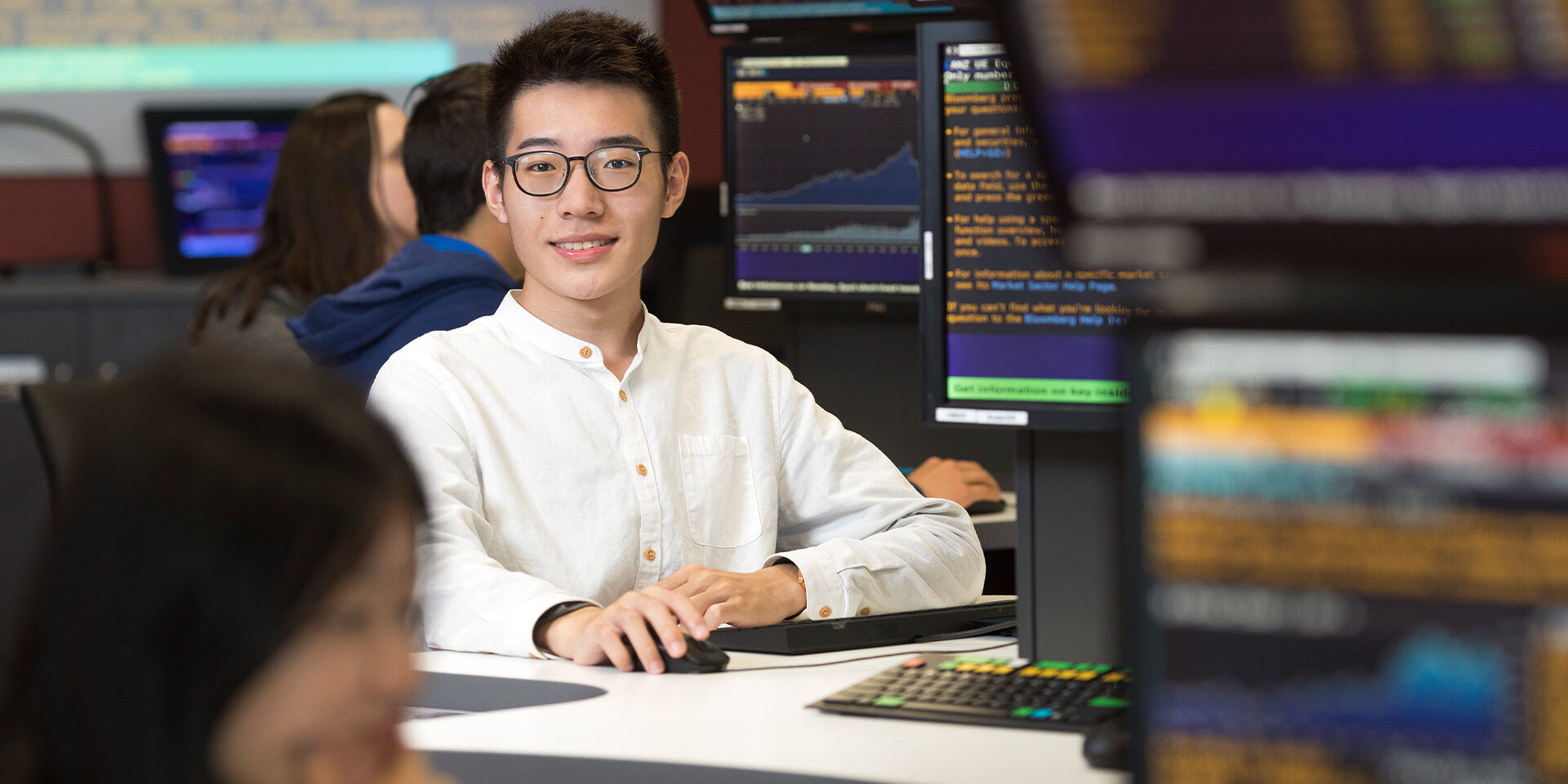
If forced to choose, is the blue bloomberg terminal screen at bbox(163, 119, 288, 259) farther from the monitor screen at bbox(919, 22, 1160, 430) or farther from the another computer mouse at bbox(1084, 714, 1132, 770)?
the another computer mouse at bbox(1084, 714, 1132, 770)

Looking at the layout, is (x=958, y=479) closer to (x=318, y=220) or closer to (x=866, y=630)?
(x=866, y=630)

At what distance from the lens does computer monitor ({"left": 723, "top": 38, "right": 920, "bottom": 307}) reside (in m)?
2.41

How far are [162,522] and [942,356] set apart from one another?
952mm

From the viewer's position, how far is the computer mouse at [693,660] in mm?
1427

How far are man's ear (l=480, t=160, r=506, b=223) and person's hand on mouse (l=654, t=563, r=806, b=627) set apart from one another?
502 millimetres

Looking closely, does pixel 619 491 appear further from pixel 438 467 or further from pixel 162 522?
pixel 162 522

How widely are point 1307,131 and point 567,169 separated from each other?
121 cm

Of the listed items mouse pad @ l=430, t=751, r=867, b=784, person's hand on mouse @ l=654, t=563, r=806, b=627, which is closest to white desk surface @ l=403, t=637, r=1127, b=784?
mouse pad @ l=430, t=751, r=867, b=784

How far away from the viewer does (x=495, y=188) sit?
183cm

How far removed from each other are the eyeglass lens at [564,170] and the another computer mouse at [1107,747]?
0.90 meters

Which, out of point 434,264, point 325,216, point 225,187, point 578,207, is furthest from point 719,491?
point 225,187

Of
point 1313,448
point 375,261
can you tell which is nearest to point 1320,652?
point 1313,448

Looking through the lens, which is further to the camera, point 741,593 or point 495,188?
point 495,188

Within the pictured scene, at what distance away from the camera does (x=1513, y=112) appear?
62cm
